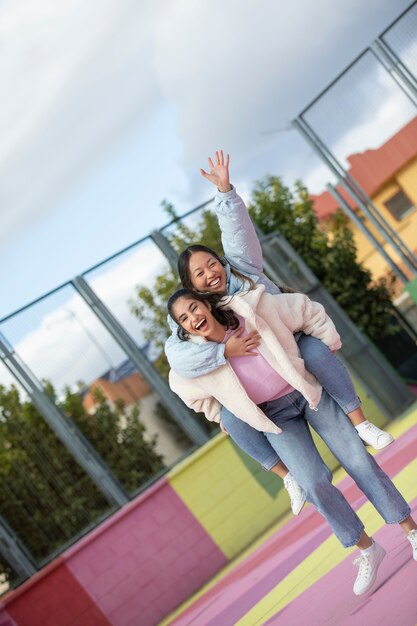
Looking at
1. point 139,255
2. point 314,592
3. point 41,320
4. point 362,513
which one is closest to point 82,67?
point 139,255

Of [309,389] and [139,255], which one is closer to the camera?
[309,389]

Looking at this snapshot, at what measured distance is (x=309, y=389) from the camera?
3.52 m

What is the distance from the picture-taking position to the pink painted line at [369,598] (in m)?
3.31

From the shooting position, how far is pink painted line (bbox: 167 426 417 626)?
5867 millimetres

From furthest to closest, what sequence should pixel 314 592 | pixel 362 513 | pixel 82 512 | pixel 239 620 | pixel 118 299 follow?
pixel 118 299 < pixel 82 512 < pixel 362 513 < pixel 239 620 < pixel 314 592

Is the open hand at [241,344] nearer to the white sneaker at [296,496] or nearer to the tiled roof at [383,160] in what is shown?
the white sneaker at [296,496]

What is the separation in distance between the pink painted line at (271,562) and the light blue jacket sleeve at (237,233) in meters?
2.63

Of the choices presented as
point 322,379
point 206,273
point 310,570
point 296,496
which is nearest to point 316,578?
point 310,570

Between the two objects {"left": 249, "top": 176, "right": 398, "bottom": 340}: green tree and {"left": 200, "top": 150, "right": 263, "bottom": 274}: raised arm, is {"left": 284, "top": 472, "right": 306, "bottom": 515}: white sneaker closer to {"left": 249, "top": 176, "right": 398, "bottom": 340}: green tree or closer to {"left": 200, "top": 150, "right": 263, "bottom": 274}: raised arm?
{"left": 200, "top": 150, "right": 263, "bottom": 274}: raised arm

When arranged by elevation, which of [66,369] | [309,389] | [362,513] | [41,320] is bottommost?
[362,513]

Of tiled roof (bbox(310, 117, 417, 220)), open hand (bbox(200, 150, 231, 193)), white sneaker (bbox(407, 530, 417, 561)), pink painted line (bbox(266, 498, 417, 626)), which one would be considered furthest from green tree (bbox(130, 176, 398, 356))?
white sneaker (bbox(407, 530, 417, 561))

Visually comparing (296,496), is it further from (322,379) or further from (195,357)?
(195,357)

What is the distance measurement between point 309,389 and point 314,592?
1.51 meters

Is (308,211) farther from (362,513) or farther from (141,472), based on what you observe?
(362,513)
